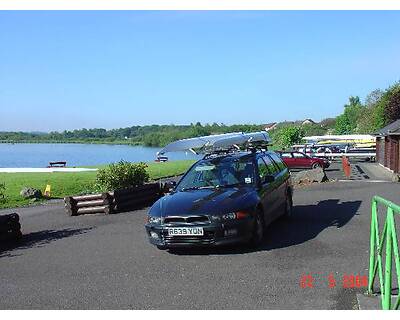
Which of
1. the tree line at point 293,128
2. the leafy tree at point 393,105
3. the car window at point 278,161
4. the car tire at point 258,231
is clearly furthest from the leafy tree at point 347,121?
the car tire at point 258,231

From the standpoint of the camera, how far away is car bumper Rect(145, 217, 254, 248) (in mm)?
8000

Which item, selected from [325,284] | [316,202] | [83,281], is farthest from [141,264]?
[316,202]

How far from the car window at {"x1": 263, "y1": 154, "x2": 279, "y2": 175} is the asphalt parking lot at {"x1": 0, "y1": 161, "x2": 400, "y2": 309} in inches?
44.5

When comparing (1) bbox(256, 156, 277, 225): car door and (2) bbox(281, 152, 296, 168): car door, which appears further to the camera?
(2) bbox(281, 152, 296, 168): car door

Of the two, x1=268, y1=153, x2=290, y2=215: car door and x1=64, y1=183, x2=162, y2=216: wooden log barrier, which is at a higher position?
x1=268, y1=153, x2=290, y2=215: car door

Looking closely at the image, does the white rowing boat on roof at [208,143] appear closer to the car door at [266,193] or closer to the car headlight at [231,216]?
the car door at [266,193]

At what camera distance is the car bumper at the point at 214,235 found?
26.2 feet

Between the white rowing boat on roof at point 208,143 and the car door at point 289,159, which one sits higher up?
the white rowing boat on roof at point 208,143

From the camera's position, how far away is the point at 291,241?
8.88 meters

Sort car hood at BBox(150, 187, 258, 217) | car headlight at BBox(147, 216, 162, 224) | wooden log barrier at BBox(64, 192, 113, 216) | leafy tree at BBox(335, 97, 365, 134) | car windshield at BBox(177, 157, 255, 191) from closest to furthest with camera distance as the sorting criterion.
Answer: car hood at BBox(150, 187, 258, 217) < car headlight at BBox(147, 216, 162, 224) < car windshield at BBox(177, 157, 255, 191) < wooden log barrier at BBox(64, 192, 113, 216) < leafy tree at BBox(335, 97, 365, 134)

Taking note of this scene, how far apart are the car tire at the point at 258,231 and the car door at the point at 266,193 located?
0.33 m

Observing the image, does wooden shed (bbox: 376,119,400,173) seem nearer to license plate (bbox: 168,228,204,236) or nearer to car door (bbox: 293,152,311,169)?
car door (bbox: 293,152,311,169)

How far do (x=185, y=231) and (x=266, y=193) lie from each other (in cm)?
214

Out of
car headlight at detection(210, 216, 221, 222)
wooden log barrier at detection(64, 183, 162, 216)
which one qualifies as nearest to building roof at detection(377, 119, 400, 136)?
wooden log barrier at detection(64, 183, 162, 216)
